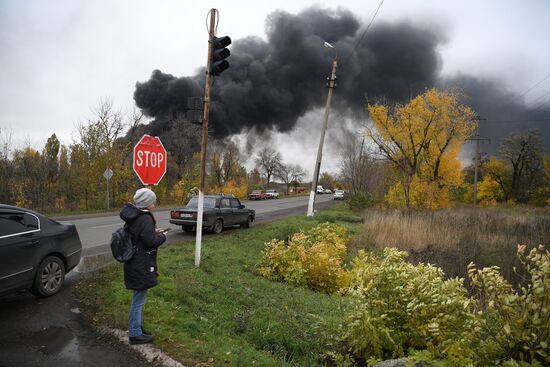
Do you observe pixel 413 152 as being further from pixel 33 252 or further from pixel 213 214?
pixel 33 252

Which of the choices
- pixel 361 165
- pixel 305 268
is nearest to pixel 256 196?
pixel 361 165

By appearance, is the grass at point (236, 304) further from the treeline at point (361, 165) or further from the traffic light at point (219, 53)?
the treeline at point (361, 165)

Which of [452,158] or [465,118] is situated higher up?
[465,118]

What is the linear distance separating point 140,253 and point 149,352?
40.9 inches

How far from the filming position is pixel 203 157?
7207mm

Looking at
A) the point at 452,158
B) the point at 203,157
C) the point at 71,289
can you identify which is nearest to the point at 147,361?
the point at 71,289

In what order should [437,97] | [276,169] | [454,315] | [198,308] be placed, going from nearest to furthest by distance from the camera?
[454,315]
[198,308]
[437,97]
[276,169]

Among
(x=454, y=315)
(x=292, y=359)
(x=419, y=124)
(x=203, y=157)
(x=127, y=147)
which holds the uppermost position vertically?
(x=419, y=124)

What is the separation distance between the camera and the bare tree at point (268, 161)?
71875 mm

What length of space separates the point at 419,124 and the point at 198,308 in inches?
885

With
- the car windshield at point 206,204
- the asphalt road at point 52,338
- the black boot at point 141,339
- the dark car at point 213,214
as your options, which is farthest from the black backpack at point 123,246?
the car windshield at point 206,204

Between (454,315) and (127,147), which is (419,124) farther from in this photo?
(454,315)

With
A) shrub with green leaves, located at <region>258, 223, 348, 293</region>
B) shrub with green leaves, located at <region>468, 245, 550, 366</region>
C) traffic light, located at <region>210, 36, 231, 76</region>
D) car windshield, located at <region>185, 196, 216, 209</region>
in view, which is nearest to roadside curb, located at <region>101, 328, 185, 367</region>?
shrub with green leaves, located at <region>468, 245, 550, 366</region>

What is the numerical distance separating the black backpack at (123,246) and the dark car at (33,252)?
6.68 feet
